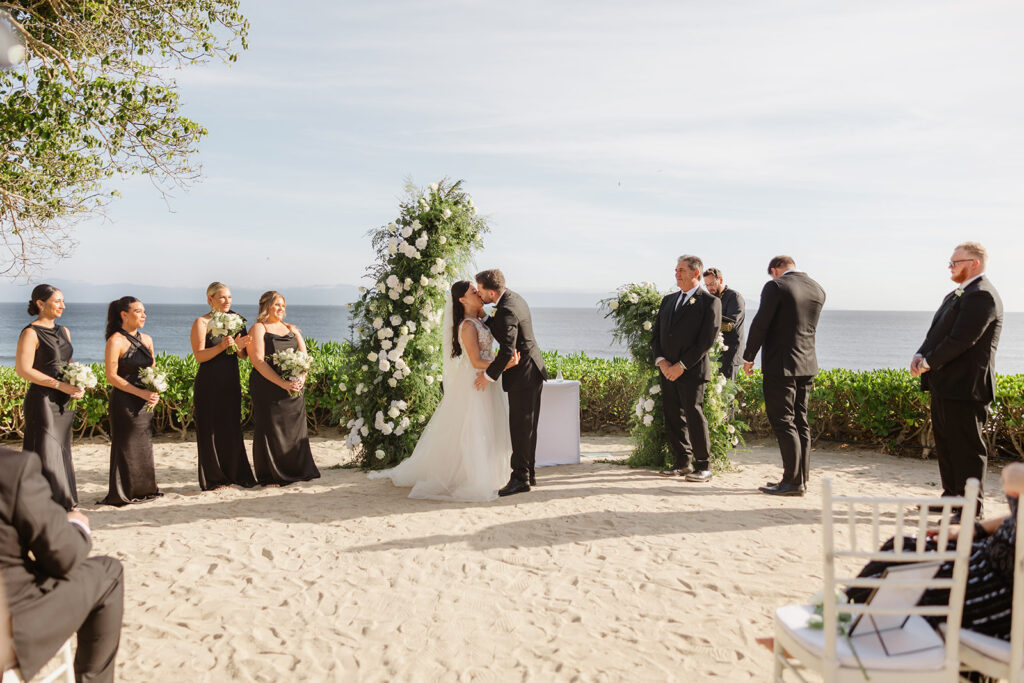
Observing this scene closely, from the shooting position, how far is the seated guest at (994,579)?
276 centimetres

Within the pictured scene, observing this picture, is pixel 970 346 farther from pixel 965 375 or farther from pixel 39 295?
pixel 39 295

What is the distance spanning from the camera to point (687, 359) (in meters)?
7.52

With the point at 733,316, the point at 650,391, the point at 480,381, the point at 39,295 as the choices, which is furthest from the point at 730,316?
the point at 39,295

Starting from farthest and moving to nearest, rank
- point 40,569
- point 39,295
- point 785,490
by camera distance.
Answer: point 785,490 → point 39,295 → point 40,569

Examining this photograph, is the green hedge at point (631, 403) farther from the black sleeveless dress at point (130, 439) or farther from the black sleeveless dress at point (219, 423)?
the black sleeveless dress at point (130, 439)

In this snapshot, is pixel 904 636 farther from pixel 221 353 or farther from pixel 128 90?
pixel 128 90

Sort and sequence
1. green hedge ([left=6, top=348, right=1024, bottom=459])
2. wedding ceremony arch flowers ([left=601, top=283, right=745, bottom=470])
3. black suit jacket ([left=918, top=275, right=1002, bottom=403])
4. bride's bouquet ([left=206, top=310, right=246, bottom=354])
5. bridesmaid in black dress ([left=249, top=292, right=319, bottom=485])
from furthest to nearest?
green hedge ([left=6, top=348, right=1024, bottom=459])
wedding ceremony arch flowers ([left=601, top=283, right=745, bottom=470])
bridesmaid in black dress ([left=249, top=292, right=319, bottom=485])
bride's bouquet ([left=206, top=310, right=246, bottom=354])
black suit jacket ([left=918, top=275, right=1002, bottom=403])

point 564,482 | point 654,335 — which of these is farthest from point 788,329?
point 564,482

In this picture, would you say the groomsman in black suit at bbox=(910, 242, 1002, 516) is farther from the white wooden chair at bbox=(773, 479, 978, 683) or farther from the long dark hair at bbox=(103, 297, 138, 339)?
the long dark hair at bbox=(103, 297, 138, 339)

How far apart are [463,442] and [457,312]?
4.39ft

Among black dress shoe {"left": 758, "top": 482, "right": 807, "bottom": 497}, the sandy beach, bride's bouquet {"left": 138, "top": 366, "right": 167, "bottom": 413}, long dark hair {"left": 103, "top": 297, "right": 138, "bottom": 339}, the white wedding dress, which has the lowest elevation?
the sandy beach

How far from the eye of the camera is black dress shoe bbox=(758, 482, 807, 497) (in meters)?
7.11


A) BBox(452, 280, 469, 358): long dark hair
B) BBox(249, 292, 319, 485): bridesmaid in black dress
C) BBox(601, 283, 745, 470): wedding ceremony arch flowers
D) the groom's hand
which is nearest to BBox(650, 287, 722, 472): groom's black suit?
BBox(601, 283, 745, 470): wedding ceremony arch flowers

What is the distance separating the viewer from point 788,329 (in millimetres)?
6934
